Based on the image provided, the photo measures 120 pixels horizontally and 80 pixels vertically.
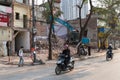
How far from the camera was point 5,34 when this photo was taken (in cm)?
3878

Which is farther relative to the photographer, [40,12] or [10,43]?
[40,12]

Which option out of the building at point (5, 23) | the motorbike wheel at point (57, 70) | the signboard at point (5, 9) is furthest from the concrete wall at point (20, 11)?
the motorbike wheel at point (57, 70)

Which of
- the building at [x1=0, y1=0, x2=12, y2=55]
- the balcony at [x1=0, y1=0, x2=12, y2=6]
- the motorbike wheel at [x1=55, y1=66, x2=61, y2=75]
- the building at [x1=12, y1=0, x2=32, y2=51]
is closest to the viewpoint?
the motorbike wheel at [x1=55, y1=66, x2=61, y2=75]

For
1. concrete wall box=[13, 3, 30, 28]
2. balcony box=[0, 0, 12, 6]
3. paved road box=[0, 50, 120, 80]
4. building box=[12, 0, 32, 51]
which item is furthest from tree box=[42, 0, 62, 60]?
paved road box=[0, 50, 120, 80]

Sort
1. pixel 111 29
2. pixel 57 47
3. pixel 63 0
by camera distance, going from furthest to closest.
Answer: pixel 111 29 < pixel 63 0 < pixel 57 47

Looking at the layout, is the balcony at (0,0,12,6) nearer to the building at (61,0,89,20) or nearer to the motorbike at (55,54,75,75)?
the building at (61,0,89,20)

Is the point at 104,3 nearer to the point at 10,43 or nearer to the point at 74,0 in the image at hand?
the point at 74,0

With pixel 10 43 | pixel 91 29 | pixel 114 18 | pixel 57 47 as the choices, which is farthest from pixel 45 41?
pixel 91 29

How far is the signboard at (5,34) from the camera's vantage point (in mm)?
38031

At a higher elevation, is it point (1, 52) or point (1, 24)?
point (1, 24)

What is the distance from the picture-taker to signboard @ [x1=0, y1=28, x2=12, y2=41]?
1497 inches

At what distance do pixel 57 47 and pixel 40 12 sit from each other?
19.2 feet

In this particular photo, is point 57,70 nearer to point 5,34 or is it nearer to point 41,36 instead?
point 5,34

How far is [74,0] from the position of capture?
2030 inches
